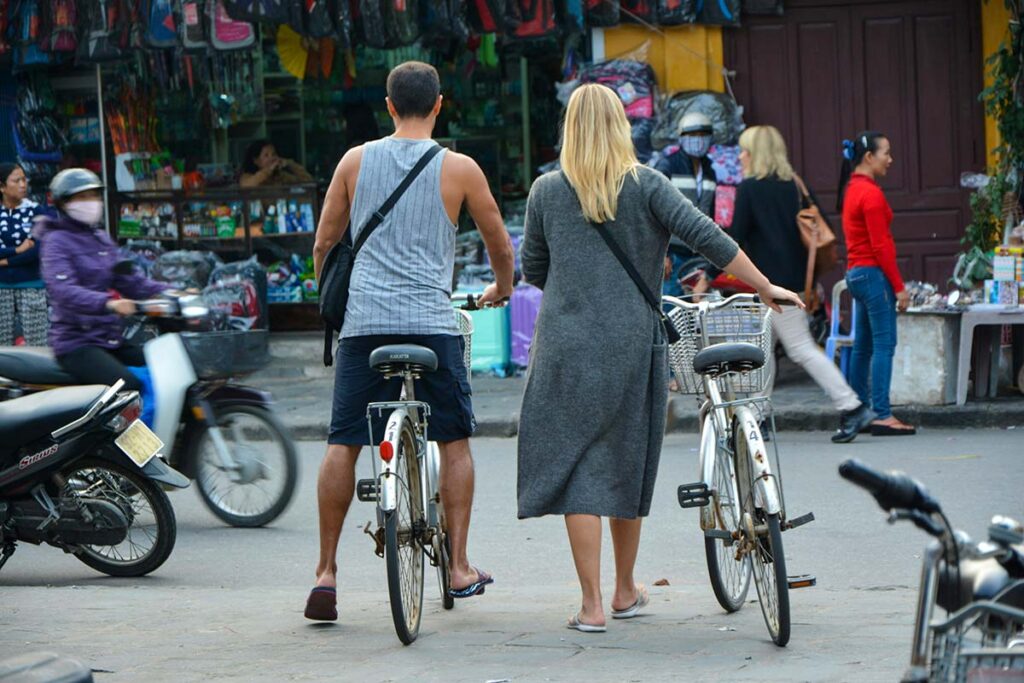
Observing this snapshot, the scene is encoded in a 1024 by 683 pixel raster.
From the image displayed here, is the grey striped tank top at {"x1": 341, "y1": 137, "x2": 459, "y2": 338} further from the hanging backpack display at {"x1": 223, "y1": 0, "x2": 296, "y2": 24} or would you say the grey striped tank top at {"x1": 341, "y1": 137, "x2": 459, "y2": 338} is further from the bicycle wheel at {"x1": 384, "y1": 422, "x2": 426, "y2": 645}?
the hanging backpack display at {"x1": 223, "y1": 0, "x2": 296, "y2": 24}

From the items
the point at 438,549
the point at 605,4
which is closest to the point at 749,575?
the point at 438,549

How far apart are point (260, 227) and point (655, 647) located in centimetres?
1065

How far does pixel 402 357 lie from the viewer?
5426 millimetres

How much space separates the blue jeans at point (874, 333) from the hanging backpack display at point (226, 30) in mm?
6166

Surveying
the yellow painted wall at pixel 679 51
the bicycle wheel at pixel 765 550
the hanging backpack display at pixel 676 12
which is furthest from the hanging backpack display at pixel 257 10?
the bicycle wheel at pixel 765 550

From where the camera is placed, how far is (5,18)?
14656 millimetres

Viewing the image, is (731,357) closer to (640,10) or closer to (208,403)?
(208,403)

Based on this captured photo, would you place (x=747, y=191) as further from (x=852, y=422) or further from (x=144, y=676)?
(x=144, y=676)

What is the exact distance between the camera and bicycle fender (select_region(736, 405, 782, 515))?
5215 mm

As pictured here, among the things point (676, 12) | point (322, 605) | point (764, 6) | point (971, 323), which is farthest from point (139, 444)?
point (764, 6)

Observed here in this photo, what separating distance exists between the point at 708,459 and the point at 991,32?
28.1 feet

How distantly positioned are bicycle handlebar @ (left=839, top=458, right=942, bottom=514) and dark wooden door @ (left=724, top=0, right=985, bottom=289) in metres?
11.1

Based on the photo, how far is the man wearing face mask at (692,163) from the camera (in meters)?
12.9

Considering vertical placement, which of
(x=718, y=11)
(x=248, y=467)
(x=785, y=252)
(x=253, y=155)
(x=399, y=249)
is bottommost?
(x=248, y=467)
